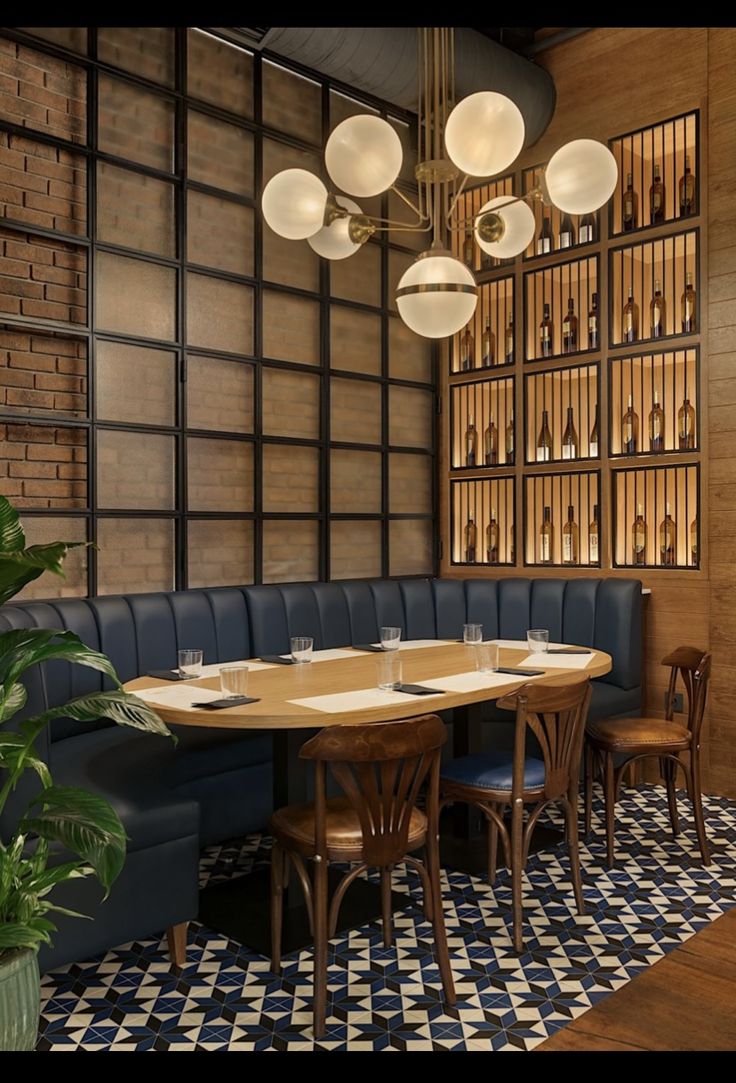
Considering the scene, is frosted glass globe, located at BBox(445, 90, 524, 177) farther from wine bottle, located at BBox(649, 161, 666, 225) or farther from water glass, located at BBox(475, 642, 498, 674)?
wine bottle, located at BBox(649, 161, 666, 225)

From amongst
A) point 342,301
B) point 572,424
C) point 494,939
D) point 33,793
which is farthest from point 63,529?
point 572,424

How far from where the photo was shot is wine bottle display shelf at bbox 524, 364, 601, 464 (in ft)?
16.8

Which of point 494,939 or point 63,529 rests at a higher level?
point 63,529

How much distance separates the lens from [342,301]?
5.07 m

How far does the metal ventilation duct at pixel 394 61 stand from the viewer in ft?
14.0

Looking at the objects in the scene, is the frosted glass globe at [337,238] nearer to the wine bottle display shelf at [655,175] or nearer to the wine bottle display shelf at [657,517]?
the wine bottle display shelf at [655,175]

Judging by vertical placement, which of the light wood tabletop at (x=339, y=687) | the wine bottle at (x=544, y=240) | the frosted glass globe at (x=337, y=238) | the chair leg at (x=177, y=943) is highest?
the wine bottle at (x=544, y=240)

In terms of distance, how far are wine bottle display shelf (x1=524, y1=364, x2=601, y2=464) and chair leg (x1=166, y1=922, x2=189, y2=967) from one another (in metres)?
3.38

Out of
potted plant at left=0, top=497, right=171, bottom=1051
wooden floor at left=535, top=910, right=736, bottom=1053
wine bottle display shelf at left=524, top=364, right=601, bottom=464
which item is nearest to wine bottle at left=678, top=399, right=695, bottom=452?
wine bottle display shelf at left=524, top=364, right=601, bottom=464

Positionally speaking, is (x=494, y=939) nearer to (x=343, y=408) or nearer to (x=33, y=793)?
(x=33, y=793)

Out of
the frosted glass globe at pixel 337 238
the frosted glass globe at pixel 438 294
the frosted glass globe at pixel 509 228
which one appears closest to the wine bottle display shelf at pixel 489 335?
the frosted glass globe at pixel 509 228

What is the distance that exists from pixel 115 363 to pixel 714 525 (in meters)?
2.97

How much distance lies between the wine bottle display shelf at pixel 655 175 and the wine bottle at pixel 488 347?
0.96 meters
